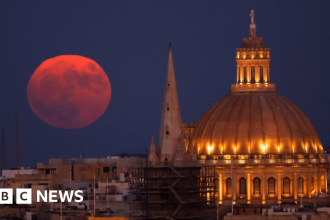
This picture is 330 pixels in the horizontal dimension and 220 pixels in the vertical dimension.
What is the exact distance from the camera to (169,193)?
17238cm

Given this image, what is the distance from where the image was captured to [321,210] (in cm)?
17162

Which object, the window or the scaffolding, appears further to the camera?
the window

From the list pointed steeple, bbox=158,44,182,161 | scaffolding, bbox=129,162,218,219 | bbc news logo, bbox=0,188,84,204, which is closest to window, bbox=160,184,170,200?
scaffolding, bbox=129,162,218,219

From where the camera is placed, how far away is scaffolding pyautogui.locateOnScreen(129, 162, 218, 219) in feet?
562

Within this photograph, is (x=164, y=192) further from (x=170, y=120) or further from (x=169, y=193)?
(x=170, y=120)

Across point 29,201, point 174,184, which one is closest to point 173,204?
point 174,184

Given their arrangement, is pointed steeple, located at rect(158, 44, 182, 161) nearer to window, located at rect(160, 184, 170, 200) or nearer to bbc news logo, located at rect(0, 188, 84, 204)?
window, located at rect(160, 184, 170, 200)

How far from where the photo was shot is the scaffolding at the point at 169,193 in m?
171

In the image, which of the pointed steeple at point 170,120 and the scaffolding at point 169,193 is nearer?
the scaffolding at point 169,193

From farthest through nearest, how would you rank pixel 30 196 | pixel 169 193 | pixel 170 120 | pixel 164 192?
1. pixel 30 196
2. pixel 170 120
3. pixel 164 192
4. pixel 169 193

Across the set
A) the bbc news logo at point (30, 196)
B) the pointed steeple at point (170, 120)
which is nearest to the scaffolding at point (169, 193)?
the pointed steeple at point (170, 120)

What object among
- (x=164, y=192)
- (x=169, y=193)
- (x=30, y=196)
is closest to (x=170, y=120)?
(x=164, y=192)

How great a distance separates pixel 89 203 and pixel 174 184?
67.7ft

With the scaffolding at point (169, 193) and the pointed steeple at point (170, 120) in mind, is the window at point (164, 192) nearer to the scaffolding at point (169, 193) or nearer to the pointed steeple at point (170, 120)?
the scaffolding at point (169, 193)
